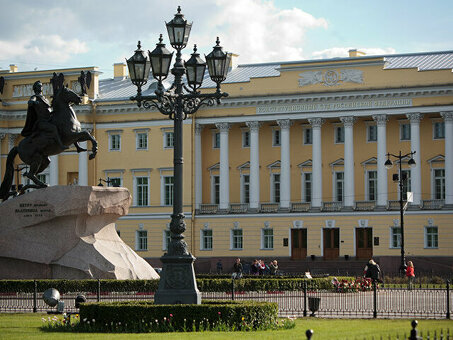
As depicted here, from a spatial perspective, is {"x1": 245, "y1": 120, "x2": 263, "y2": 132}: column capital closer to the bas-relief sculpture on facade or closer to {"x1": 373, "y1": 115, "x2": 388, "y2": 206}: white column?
the bas-relief sculpture on facade

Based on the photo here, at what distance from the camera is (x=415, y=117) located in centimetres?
7150

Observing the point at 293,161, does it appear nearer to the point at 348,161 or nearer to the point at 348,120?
the point at 348,161

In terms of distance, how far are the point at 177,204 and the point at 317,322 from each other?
502 cm

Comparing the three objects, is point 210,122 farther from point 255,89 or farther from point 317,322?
point 317,322

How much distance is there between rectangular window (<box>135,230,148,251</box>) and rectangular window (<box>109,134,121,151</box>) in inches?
248

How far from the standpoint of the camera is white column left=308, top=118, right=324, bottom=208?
73.9 metres

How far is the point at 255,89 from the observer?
75500 mm

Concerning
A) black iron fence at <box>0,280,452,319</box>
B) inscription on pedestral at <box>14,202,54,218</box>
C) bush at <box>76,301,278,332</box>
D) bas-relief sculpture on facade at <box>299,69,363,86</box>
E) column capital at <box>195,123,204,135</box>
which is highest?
bas-relief sculpture on facade at <box>299,69,363,86</box>

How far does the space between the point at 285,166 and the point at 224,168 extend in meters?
4.42

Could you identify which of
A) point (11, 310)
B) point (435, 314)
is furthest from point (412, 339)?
point (11, 310)

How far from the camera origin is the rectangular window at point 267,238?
74938mm

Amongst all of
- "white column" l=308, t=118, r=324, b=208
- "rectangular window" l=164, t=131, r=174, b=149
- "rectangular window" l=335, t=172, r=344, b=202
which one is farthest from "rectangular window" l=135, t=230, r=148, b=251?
"rectangular window" l=335, t=172, r=344, b=202

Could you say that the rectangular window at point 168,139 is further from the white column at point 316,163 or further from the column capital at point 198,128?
the white column at point 316,163

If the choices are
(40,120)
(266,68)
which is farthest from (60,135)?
(266,68)
